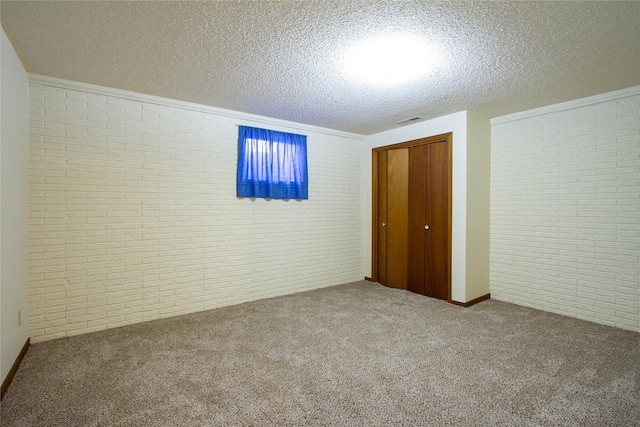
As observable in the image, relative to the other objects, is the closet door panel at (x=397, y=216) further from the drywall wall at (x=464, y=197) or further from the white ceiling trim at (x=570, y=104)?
the white ceiling trim at (x=570, y=104)

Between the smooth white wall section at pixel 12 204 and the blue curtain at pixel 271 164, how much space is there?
2055 millimetres

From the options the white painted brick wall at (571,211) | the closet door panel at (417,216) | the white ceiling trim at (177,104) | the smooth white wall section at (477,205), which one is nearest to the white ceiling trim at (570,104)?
the white painted brick wall at (571,211)

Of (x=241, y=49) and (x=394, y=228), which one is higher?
(x=241, y=49)

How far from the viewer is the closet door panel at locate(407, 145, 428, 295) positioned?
4.36 metres

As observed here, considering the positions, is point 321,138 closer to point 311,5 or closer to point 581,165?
point 311,5

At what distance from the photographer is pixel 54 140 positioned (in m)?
2.87

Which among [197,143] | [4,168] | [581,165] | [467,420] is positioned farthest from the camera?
[197,143]

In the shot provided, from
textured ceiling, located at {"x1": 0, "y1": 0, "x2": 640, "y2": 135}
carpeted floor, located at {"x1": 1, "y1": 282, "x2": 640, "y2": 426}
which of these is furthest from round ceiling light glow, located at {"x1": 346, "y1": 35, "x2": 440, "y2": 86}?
carpeted floor, located at {"x1": 1, "y1": 282, "x2": 640, "y2": 426}

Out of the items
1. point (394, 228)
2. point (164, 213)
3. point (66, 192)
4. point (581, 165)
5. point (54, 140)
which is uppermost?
point (54, 140)

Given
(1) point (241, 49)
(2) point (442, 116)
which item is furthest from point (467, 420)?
(2) point (442, 116)

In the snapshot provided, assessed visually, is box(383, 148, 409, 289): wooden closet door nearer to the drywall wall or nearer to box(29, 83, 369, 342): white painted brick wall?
the drywall wall

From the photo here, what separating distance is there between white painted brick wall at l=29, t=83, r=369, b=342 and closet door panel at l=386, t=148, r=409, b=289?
1.42 metres

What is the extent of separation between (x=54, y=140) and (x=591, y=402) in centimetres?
496

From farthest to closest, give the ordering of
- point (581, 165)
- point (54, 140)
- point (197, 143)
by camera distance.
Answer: point (197, 143) < point (581, 165) < point (54, 140)
